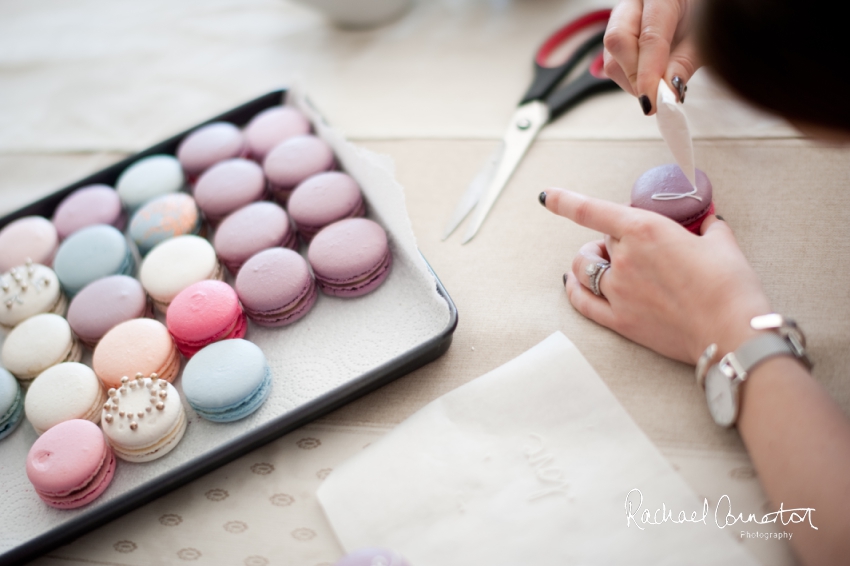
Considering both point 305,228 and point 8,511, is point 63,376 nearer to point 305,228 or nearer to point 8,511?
point 8,511

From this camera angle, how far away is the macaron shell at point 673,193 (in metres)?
0.66

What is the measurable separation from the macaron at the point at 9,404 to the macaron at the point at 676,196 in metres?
0.73

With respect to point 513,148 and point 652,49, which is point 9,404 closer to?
point 513,148

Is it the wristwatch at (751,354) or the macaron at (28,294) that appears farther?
the macaron at (28,294)

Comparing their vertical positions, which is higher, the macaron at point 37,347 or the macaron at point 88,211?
the macaron at point 88,211

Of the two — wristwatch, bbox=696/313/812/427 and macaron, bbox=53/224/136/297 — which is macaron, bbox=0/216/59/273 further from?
wristwatch, bbox=696/313/812/427

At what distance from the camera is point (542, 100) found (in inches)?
35.5

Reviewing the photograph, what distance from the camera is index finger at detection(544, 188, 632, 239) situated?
0.64 meters

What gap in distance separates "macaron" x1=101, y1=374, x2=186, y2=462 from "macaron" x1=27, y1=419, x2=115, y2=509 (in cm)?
2

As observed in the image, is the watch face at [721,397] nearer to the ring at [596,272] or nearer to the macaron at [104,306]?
the ring at [596,272]

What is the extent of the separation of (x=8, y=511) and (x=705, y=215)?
0.80m

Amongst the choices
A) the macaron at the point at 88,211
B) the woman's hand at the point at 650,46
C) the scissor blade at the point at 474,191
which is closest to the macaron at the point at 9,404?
the macaron at the point at 88,211

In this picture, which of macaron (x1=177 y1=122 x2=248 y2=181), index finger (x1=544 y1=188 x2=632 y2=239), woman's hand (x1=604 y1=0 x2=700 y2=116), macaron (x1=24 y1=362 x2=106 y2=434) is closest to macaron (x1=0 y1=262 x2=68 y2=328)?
macaron (x1=24 y1=362 x2=106 y2=434)

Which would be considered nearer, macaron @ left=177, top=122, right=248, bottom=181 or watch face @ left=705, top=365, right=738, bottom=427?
watch face @ left=705, top=365, right=738, bottom=427
